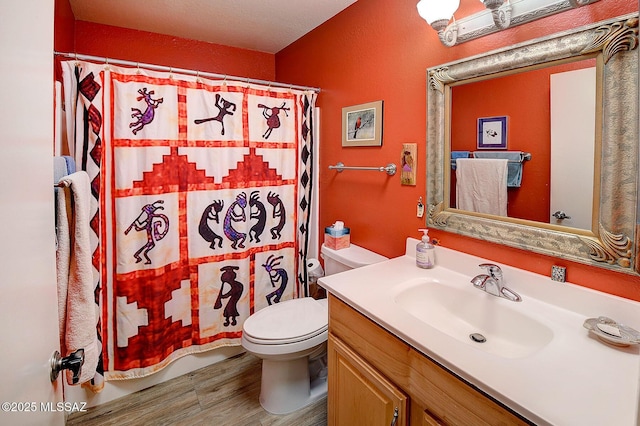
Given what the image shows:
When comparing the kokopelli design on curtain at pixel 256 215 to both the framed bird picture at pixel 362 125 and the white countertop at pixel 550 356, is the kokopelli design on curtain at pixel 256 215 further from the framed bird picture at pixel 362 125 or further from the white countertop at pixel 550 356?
the white countertop at pixel 550 356

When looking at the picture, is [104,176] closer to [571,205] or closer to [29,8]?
[29,8]

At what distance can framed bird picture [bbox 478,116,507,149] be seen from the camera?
117 centimetres

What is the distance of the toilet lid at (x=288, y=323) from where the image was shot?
155 centimetres

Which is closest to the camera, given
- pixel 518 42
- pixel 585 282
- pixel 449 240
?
pixel 585 282

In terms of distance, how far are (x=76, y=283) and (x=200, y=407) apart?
113 centimetres

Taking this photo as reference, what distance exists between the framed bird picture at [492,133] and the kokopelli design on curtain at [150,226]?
166 cm

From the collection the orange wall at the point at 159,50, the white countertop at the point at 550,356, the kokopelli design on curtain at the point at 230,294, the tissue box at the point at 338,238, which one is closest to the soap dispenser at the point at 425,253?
the white countertop at the point at 550,356

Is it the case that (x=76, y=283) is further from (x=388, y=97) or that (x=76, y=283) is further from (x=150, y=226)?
(x=388, y=97)

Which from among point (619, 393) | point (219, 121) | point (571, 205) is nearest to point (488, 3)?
point (571, 205)

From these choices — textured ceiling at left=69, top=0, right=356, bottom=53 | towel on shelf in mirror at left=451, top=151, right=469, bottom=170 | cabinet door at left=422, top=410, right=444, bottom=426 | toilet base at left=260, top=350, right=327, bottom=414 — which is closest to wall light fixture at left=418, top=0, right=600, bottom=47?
towel on shelf in mirror at left=451, top=151, right=469, bottom=170

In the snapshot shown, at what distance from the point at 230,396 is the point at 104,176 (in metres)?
1.40

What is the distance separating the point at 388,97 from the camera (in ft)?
5.44

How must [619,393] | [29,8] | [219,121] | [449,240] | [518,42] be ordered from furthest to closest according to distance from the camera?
[219,121] < [449,240] < [518,42] < [619,393] < [29,8]

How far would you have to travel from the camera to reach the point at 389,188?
66.9 inches
